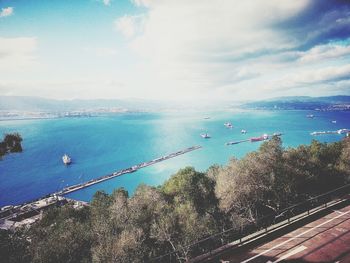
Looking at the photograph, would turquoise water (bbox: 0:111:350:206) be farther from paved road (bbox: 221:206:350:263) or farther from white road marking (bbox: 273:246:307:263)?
white road marking (bbox: 273:246:307:263)

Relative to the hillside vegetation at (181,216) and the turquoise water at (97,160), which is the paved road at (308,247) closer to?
the hillside vegetation at (181,216)

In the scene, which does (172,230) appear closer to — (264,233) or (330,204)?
(264,233)

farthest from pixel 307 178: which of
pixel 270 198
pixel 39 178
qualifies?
pixel 39 178

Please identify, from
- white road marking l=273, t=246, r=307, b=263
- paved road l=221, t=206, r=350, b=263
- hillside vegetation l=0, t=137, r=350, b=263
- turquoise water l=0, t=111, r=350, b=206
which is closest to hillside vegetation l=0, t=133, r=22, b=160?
hillside vegetation l=0, t=137, r=350, b=263

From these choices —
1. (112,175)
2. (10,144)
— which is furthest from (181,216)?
(112,175)

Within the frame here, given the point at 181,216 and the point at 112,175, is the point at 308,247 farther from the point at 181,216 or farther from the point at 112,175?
the point at 112,175

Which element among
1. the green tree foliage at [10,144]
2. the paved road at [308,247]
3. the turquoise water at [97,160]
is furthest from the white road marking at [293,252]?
the turquoise water at [97,160]
